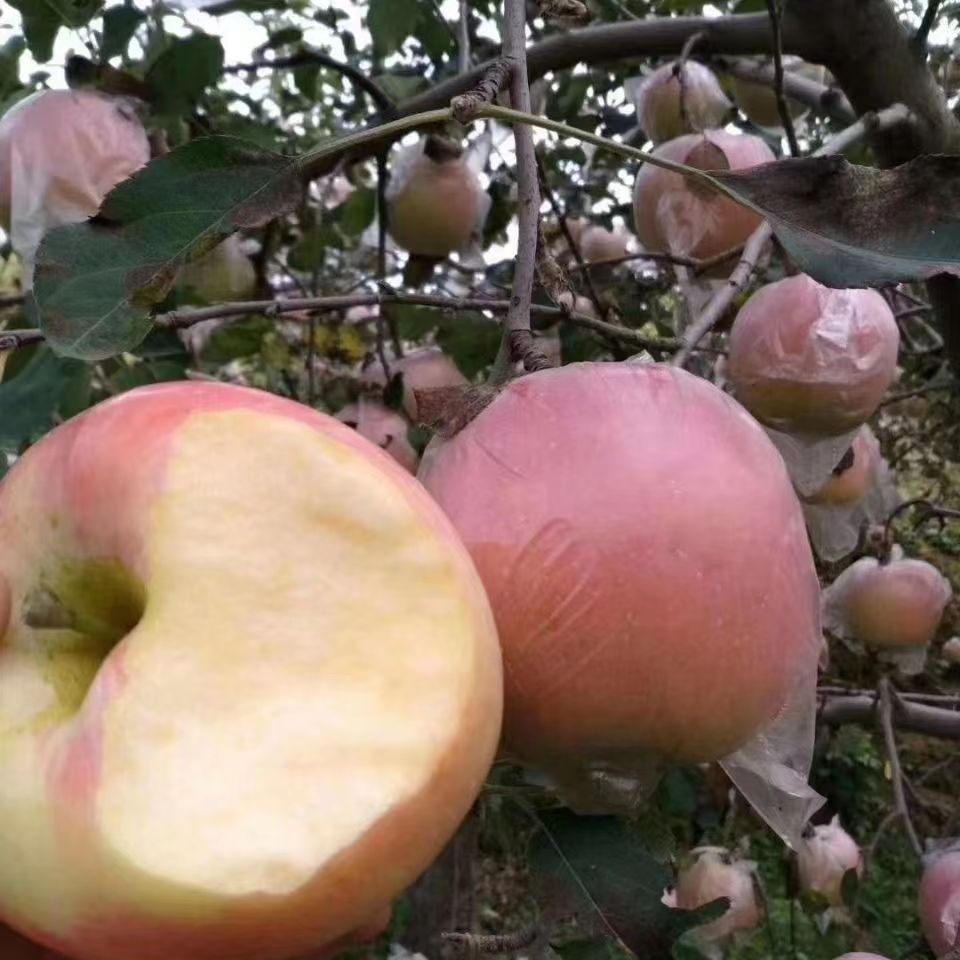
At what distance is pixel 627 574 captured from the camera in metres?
0.42

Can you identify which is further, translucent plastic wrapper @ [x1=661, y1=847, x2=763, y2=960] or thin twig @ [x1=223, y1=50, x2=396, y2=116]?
translucent plastic wrapper @ [x1=661, y1=847, x2=763, y2=960]

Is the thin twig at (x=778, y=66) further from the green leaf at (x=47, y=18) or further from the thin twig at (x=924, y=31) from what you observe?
the green leaf at (x=47, y=18)

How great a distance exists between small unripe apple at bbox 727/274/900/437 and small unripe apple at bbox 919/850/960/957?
48cm

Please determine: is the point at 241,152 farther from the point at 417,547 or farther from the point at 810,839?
the point at 810,839

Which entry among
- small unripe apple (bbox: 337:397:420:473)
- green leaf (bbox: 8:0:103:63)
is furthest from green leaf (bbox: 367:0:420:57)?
small unripe apple (bbox: 337:397:420:473)

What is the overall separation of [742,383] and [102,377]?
2.58 feet

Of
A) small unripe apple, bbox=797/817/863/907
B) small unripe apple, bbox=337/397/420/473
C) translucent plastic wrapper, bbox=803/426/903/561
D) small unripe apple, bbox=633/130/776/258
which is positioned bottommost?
small unripe apple, bbox=797/817/863/907

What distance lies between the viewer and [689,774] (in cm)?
164

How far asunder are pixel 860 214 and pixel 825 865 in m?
1.31

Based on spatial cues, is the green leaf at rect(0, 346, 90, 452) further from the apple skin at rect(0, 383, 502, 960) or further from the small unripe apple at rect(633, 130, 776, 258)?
the small unripe apple at rect(633, 130, 776, 258)

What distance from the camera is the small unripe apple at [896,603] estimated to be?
5.43ft

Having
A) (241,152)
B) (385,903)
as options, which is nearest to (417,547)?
(385,903)

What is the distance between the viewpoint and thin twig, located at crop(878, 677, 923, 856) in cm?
123

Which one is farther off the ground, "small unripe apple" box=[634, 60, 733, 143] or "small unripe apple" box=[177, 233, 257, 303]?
"small unripe apple" box=[634, 60, 733, 143]
